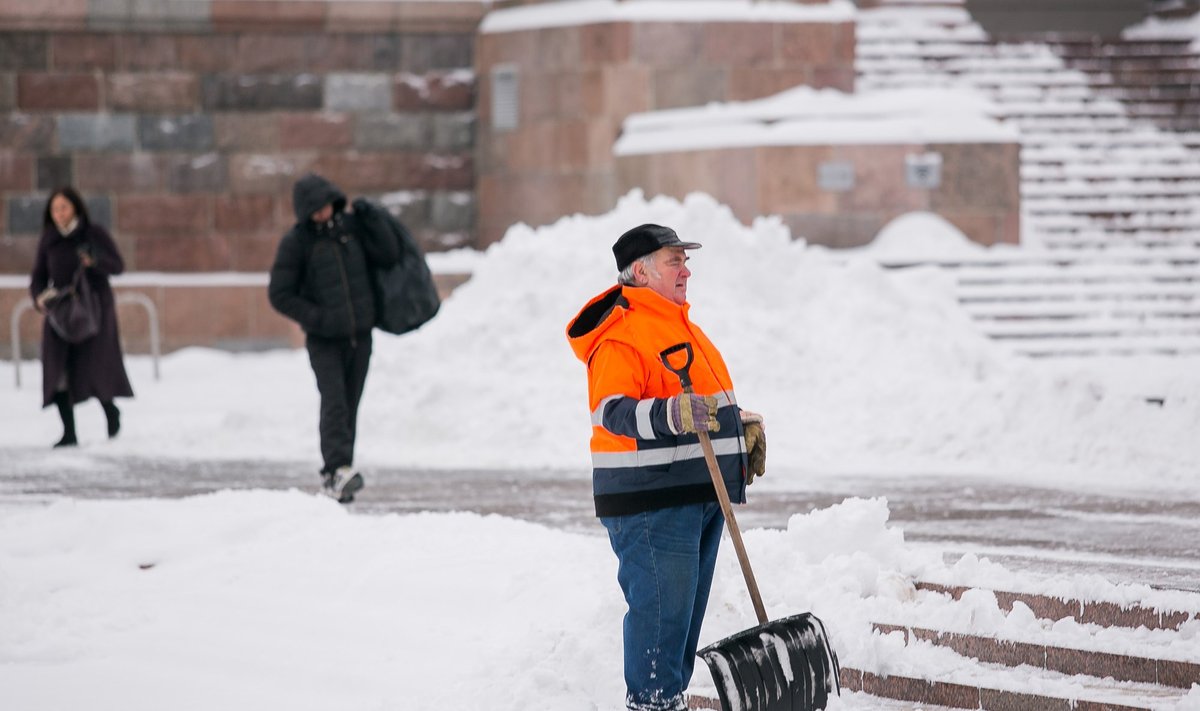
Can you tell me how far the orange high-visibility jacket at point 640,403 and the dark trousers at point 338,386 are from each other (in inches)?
175

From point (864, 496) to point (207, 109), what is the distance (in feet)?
39.4

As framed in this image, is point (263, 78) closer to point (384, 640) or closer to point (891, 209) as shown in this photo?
point (891, 209)

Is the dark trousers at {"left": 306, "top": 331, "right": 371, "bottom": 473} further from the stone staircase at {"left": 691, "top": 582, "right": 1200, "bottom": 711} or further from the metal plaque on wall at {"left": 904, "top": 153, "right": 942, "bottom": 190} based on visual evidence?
the metal plaque on wall at {"left": 904, "top": 153, "right": 942, "bottom": 190}

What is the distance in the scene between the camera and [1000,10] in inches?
841

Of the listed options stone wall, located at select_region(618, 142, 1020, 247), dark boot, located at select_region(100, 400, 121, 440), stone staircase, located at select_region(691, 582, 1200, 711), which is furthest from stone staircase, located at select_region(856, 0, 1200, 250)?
stone staircase, located at select_region(691, 582, 1200, 711)

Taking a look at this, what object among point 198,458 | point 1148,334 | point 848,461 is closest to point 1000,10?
point 1148,334

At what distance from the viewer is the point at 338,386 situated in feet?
29.1

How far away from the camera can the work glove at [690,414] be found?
170 inches

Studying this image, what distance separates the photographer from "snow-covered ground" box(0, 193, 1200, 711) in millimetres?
5598

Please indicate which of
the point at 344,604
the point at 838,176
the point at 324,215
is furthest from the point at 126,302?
the point at 344,604

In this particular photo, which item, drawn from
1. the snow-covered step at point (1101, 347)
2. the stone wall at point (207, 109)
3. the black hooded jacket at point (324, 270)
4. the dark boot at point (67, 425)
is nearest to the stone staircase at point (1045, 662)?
the black hooded jacket at point (324, 270)

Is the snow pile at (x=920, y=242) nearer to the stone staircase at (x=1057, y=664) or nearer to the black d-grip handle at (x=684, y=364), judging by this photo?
the stone staircase at (x=1057, y=664)

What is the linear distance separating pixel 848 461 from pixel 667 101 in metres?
8.12

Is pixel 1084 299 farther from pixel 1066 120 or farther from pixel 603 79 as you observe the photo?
pixel 603 79
